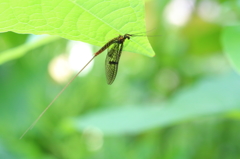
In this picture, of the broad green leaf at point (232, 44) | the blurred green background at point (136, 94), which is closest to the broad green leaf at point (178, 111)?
the blurred green background at point (136, 94)

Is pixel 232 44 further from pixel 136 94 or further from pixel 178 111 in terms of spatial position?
pixel 136 94

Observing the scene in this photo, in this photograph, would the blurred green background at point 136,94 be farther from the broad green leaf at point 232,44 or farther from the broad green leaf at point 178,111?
the broad green leaf at point 232,44

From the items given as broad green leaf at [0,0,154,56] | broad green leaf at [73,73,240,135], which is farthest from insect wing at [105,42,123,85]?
broad green leaf at [0,0,154,56]

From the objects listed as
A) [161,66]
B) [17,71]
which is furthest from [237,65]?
[17,71]

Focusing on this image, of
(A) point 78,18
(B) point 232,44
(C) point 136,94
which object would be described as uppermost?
(C) point 136,94

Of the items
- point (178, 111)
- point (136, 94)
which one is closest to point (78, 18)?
point (178, 111)

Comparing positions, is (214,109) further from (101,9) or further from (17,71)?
(17,71)

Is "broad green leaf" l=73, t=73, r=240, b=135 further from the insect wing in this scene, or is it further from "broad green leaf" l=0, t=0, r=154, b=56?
"broad green leaf" l=0, t=0, r=154, b=56
